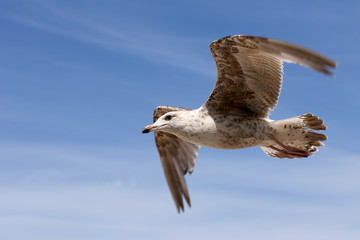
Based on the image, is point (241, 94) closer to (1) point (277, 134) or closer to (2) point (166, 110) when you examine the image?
(1) point (277, 134)

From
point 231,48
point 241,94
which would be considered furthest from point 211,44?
point 241,94

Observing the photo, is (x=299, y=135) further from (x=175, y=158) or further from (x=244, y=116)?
(x=175, y=158)

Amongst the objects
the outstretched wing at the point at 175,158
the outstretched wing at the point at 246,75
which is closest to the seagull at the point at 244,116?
the outstretched wing at the point at 246,75

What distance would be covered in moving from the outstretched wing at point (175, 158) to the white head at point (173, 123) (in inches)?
46.0

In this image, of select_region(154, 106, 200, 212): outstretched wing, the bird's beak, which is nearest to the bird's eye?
the bird's beak

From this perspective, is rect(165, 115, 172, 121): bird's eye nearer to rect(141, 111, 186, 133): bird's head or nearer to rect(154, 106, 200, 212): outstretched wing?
rect(141, 111, 186, 133): bird's head

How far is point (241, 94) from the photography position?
9.41 meters

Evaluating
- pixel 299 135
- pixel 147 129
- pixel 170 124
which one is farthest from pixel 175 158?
pixel 299 135

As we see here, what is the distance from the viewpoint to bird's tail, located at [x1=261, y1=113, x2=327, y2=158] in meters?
9.35

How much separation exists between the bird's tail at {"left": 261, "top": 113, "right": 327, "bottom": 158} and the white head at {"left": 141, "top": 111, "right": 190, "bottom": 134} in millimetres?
1636

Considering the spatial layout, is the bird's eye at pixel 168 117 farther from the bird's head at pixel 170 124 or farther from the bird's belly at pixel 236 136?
the bird's belly at pixel 236 136

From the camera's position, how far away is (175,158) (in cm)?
1144

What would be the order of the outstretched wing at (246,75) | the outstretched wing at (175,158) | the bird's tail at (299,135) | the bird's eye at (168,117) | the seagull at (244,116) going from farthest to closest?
the outstretched wing at (175,158)
the bird's eye at (168,117)
the bird's tail at (299,135)
the seagull at (244,116)
the outstretched wing at (246,75)

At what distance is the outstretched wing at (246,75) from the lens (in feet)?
27.4
